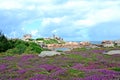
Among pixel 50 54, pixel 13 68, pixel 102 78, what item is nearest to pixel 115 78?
pixel 102 78

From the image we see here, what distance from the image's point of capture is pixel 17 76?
20562 millimetres

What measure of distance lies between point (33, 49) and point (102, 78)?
3602 centimetres

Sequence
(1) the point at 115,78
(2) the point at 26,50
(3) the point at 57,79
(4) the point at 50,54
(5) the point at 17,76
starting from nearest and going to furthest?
(1) the point at 115,78
(3) the point at 57,79
(5) the point at 17,76
(4) the point at 50,54
(2) the point at 26,50

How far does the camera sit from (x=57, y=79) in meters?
17.8

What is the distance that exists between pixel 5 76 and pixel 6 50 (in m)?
30.3

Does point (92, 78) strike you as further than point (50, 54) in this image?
No

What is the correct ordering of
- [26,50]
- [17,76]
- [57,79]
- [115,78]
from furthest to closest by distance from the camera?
1. [26,50]
2. [17,76]
3. [57,79]
4. [115,78]

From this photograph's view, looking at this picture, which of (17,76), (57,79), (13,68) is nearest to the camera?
(57,79)

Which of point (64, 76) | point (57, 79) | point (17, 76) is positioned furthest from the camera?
point (17, 76)

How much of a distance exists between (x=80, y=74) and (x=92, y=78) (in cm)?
239

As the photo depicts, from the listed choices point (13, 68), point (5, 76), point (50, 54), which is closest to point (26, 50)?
point (50, 54)

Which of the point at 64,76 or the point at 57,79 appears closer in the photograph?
the point at 57,79

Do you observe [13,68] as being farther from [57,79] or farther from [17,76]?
[57,79]

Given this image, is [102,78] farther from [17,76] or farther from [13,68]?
[13,68]
